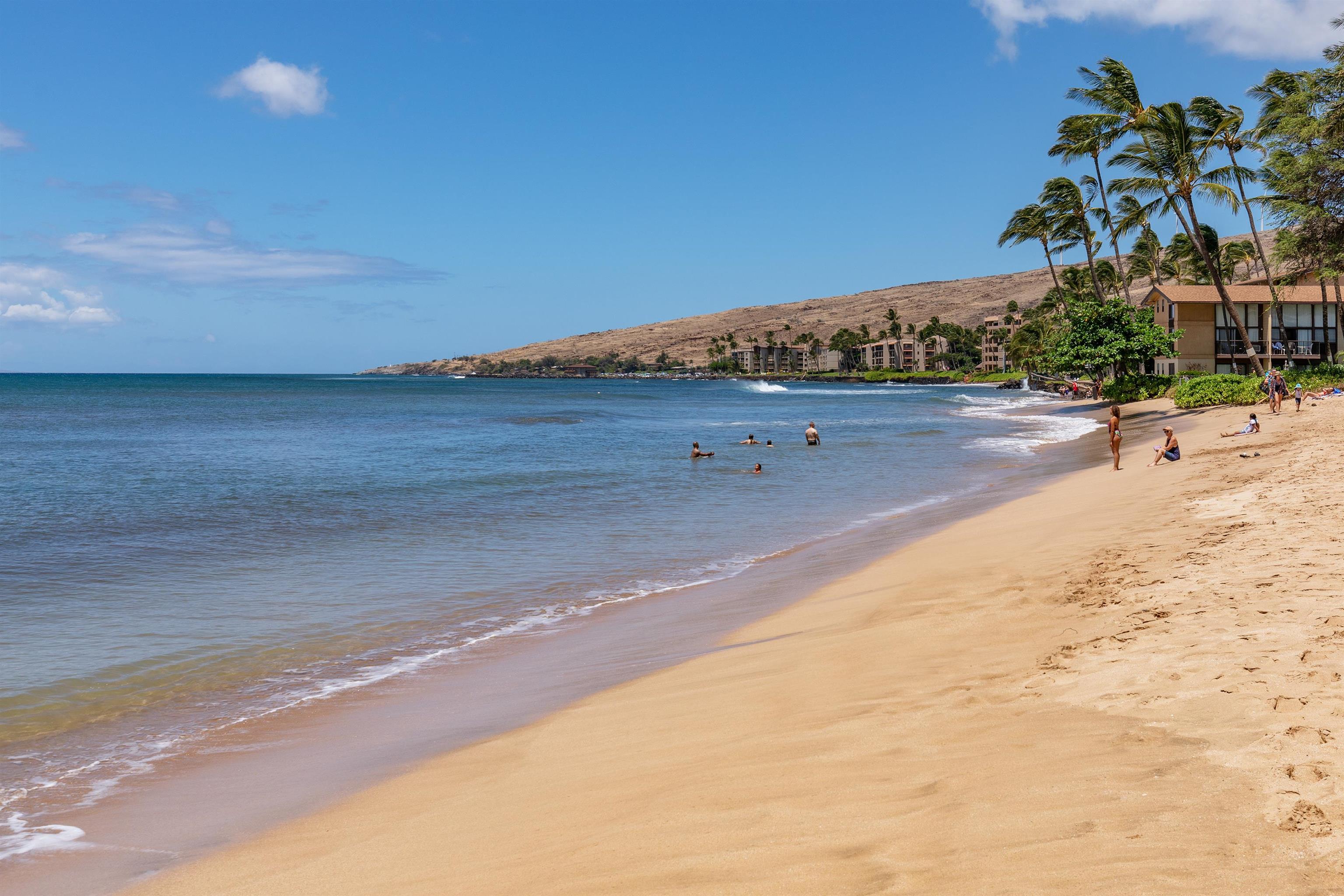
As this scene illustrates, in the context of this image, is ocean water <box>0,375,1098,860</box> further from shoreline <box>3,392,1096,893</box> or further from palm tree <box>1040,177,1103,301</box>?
palm tree <box>1040,177,1103,301</box>

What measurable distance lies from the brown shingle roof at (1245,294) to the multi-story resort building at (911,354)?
114862 mm

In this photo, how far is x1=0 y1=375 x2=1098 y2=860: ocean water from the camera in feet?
24.8

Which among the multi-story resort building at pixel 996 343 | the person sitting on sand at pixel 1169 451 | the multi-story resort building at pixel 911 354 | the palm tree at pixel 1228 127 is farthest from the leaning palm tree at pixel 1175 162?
the multi-story resort building at pixel 911 354

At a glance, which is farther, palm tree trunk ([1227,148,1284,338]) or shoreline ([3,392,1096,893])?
palm tree trunk ([1227,148,1284,338])

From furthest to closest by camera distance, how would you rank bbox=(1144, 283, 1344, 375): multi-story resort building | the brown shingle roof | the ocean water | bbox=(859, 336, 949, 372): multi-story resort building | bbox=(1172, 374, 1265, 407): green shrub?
bbox=(859, 336, 949, 372): multi-story resort building
bbox=(1144, 283, 1344, 375): multi-story resort building
the brown shingle roof
bbox=(1172, 374, 1265, 407): green shrub
the ocean water

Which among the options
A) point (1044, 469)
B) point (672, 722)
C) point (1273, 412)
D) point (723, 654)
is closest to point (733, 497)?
point (1044, 469)

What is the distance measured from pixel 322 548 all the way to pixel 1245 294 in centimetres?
6306

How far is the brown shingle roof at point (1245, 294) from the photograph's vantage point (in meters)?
57.6

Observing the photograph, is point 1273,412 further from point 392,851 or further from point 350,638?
point 392,851

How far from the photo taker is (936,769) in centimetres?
443

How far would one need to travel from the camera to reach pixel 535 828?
455 centimetres

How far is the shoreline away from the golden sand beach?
351 millimetres

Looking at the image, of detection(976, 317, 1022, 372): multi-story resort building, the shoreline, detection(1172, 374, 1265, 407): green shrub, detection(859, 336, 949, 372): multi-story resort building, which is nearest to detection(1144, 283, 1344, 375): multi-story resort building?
detection(1172, 374, 1265, 407): green shrub

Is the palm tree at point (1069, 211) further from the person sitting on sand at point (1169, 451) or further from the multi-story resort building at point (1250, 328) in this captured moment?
the person sitting on sand at point (1169, 451)
